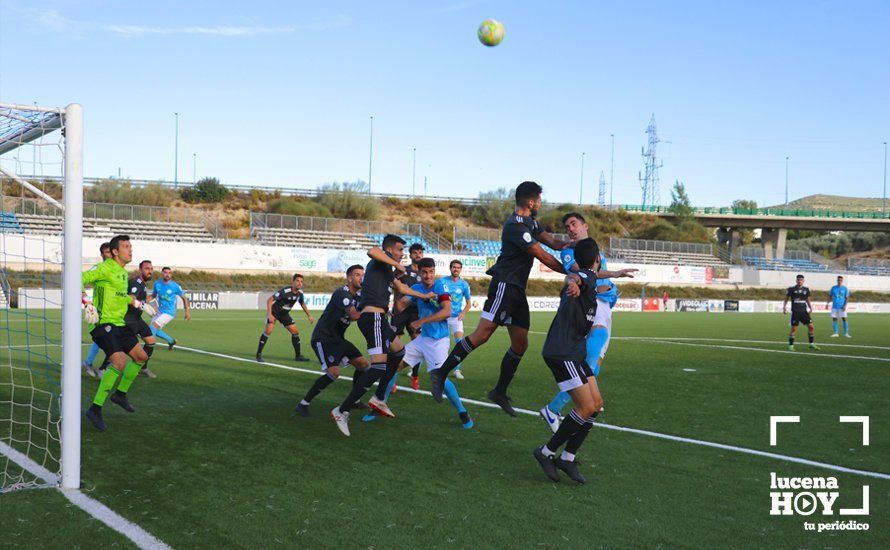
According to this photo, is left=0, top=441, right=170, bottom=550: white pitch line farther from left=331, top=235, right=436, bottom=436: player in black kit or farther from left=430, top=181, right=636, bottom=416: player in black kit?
left=430, top=181, right=636, bottom=416: player in black kit

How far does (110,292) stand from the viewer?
8875 millimetres

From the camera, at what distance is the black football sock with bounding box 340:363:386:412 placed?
814 centimetres

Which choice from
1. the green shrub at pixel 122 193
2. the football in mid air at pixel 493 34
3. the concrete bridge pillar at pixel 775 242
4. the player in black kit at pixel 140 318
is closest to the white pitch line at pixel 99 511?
the player in black kit at pixel 140 318

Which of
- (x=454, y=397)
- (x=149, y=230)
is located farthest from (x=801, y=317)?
(x=149, y=230)

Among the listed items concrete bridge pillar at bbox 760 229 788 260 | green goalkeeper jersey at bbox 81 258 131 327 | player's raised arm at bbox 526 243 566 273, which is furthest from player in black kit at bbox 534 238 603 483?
concrete bridge pillar at bbox 760 229 788 260

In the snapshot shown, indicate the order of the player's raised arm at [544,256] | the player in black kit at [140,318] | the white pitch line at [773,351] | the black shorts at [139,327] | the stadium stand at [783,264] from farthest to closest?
the stadium stand at [783,264] < the white pitch line at [773,351] < the player in black kit at [140,318] < the black shorts at [139,327] < the player's raised arm at [544,256]

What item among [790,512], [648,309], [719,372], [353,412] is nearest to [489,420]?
[353,412]

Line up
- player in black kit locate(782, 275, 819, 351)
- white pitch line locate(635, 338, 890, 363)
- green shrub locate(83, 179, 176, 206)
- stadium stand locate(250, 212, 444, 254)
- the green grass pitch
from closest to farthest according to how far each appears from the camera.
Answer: the green grass pitch → white pitch line locate(635, 338, 890, 363) → player in black kit locate(782, 275, 819, 351) → stadium stand locate(250, 212, 444, 254) → green shrub locate(83, 179, 176, 206)

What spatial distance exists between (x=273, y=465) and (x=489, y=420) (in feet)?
10.2

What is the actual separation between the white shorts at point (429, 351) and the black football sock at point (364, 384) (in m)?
0.84

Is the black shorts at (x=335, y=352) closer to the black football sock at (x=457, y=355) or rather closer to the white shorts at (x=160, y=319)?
the black football sock at (x=457, y=355)

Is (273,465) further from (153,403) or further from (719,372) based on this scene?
(719,372)

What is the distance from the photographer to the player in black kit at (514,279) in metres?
7.57

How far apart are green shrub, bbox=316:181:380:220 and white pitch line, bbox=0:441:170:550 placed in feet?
233
